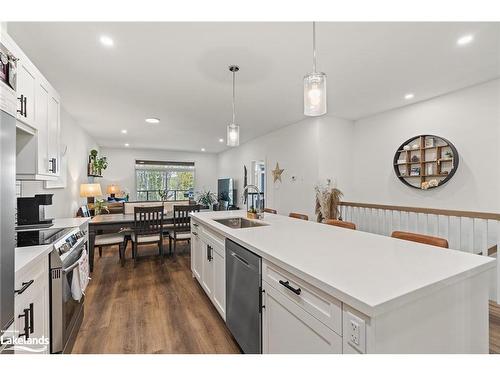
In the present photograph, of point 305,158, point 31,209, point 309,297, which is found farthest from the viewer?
point 305,158

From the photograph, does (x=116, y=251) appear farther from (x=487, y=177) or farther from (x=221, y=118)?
(x=487, y=177)

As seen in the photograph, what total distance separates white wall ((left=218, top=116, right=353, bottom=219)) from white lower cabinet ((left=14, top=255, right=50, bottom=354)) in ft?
13.0

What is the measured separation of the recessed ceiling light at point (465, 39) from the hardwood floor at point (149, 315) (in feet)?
10.5

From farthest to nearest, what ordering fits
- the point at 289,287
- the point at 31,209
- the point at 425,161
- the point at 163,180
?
1. the point at 163,180
2. the point at 425,161
3. the point at 31,209
4. the point at 289,287

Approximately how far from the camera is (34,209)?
2.14 meters

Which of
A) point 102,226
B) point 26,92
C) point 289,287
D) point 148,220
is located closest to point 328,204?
point 148,220

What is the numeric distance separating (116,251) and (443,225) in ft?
18.1

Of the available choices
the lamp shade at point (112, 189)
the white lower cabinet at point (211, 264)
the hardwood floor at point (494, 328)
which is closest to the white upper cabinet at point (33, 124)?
the white lower cabinet at point (211, 264)

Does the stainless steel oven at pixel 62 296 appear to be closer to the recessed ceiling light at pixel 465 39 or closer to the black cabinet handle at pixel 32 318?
the black cabinet handle at pixel 32 318

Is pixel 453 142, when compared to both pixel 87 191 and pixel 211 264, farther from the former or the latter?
pixel 87 191

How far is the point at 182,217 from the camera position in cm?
412

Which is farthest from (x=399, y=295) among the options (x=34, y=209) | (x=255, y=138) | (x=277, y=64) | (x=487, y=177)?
(x=255, y=138)

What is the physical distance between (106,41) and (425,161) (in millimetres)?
4230

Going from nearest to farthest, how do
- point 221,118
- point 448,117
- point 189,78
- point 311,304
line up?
1. point 311,304
2. point 189,78
3. point 448,117
4. point 221,118
